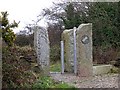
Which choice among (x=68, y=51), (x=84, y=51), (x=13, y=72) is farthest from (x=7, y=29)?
(x=68, y=51)

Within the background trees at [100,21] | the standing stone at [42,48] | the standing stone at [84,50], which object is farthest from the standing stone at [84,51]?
the background trees at [100,21]

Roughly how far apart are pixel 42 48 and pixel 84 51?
1467mm

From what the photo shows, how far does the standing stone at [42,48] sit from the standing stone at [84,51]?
1195 mm

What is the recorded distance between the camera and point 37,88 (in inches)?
273

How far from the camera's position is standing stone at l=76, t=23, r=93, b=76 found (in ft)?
33.9

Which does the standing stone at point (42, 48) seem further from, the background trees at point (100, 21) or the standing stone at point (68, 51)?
the background trees at point (100, 21)

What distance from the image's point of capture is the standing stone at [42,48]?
9.73 metres

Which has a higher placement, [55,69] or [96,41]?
[96,41]

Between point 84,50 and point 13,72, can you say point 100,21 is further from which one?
point 13,72

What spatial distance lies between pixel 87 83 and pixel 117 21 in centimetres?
761

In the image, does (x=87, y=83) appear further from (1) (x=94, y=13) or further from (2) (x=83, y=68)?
(1) (x=94, y=13)

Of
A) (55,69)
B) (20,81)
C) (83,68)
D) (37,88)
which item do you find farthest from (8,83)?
(55,69)

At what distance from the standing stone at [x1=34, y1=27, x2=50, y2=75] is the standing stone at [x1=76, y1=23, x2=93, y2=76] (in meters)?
1.20

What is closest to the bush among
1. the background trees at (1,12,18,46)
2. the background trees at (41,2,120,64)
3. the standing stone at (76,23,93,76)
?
the background trees at (1,12,18,46)
